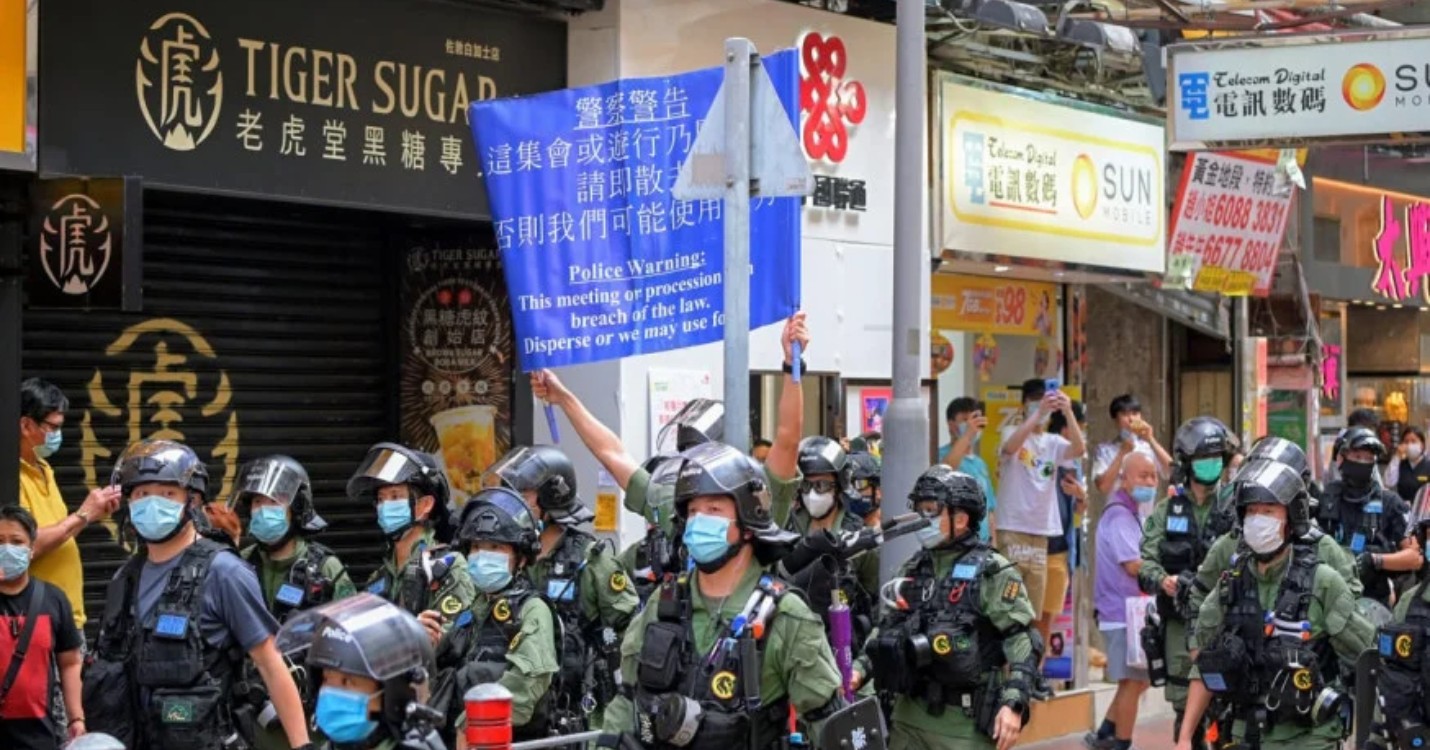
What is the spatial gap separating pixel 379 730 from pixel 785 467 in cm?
309

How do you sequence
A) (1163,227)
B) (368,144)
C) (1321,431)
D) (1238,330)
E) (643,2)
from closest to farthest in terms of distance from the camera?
(368,144) → (643,2) → (1163,227) → (1238,330) → (1321,431)

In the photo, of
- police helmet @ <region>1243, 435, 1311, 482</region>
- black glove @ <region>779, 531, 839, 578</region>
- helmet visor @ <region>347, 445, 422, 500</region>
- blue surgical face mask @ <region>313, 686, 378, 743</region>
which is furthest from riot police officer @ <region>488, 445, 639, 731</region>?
blue surgical face mask @ <region>313, 686, 378, 743</region>

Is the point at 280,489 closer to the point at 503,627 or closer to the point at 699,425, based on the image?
the point at 503,627

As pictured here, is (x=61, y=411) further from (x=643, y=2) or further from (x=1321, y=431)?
(x=1321, y=431)

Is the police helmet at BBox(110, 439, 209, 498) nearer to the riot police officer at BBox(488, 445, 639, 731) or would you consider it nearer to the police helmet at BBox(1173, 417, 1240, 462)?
the riot police officer at BBox(488, 445, 639, 731)

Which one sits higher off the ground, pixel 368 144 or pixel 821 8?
pixel 821 8

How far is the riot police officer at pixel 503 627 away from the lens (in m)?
8.43

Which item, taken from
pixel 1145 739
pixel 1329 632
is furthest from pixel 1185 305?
pixel 1329 632

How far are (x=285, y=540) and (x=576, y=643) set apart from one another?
138 centimetres

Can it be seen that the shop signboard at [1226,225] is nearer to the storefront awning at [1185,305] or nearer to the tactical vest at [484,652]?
the storefront awning at [1185,305]

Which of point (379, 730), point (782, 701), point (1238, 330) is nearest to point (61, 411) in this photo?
point (782, 701)

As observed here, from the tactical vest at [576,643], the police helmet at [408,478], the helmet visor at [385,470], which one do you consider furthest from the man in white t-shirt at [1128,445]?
the helmet visor at [385,470]

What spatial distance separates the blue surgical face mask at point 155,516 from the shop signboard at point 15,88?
265 centimetres

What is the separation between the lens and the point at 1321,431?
854 inches
